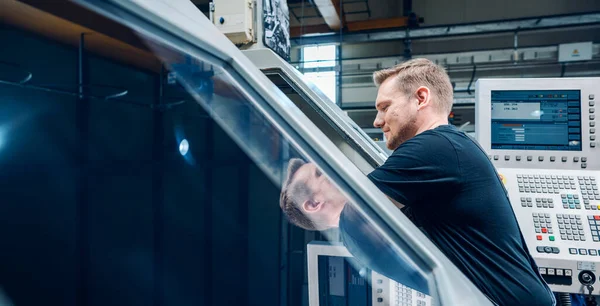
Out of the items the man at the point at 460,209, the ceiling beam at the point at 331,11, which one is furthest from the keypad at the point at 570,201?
the ceiling beam at the point at 331,11

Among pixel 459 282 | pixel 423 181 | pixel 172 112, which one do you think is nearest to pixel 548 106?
pixel 423 181

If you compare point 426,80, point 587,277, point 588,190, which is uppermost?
→ point 426,80

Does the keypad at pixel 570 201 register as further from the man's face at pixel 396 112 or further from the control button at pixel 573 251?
the man's face at pixel 396 112

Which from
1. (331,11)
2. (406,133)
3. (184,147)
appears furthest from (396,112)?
(331,11)

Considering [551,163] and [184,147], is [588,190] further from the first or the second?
[184,147]

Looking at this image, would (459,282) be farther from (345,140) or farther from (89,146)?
(89,146)

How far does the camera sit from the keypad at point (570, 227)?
1.27 metres

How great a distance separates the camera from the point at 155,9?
0.44m

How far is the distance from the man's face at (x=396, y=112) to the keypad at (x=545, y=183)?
0.72m

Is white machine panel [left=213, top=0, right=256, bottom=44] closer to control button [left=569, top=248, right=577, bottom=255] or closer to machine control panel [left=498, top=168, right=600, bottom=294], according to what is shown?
machine control panel [left=498, top=168, right=600, bottom=294]

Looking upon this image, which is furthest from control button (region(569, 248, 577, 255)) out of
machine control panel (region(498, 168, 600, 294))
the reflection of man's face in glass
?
the reflection of man's face in glass

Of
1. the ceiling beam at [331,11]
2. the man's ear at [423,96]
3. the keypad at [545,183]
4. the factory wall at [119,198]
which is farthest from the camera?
the ceiling beam at [331,11]

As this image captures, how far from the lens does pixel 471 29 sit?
4.37 meters

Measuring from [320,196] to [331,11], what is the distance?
4001mm
